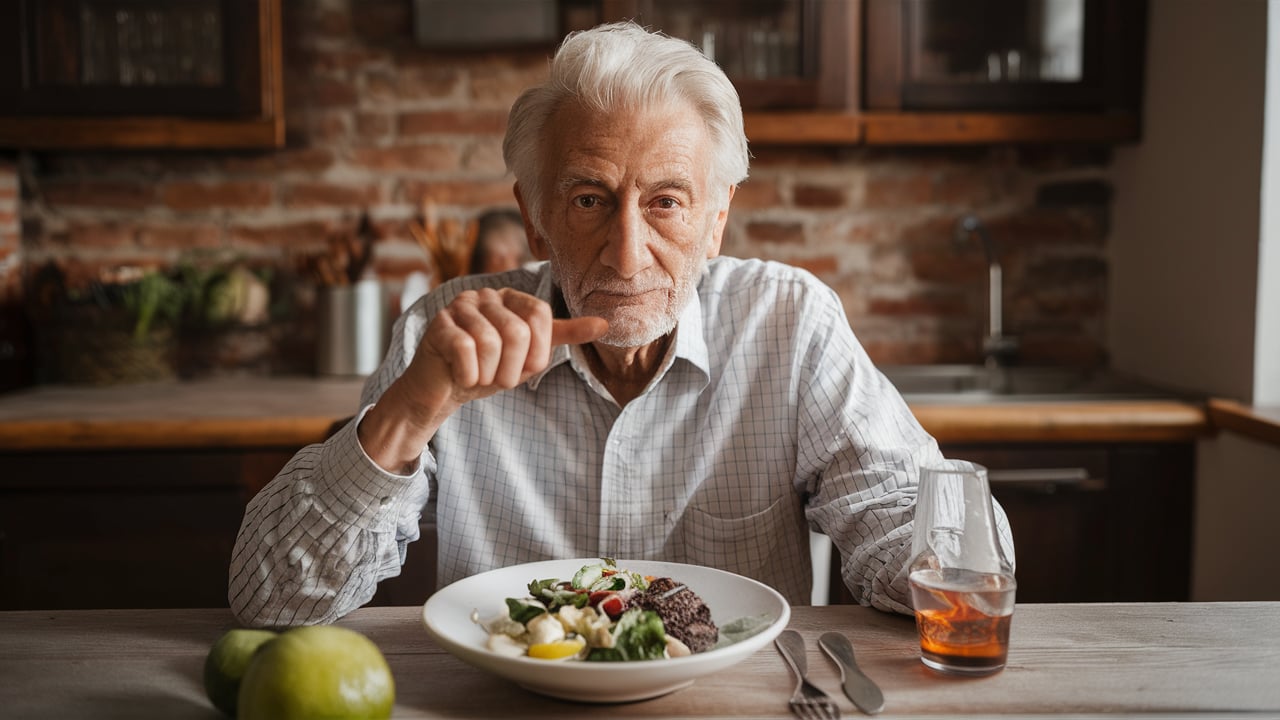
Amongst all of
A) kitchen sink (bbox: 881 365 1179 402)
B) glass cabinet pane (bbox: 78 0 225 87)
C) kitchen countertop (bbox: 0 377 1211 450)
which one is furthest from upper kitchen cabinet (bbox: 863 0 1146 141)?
glass cabinet pane (bbox: 78 0 225 87)

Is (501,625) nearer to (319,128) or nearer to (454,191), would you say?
A: (454,191)

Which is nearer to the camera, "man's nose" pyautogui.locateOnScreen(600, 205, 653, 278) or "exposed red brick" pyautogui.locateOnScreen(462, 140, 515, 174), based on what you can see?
"man's nose" pyautogui.locateOnScreen(600, 205, 653, 278)

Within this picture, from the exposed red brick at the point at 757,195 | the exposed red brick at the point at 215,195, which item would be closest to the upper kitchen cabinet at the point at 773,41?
the exposed red brick at the point at 757,195

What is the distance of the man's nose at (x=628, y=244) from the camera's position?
1321 mm

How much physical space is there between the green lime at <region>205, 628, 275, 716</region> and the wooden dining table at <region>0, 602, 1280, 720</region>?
30 mm

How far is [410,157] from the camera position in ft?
9.23

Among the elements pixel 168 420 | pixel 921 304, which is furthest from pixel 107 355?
pixel 921 304

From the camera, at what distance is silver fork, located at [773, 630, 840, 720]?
0.87 m

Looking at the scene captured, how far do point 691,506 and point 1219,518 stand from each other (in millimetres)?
1278

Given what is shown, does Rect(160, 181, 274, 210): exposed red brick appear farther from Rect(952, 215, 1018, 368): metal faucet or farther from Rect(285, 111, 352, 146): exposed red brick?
Rect(952, 215, 1018, 368): metal faucet

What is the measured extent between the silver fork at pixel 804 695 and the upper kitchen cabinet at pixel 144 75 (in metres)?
2.03

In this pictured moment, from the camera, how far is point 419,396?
1.06 metres

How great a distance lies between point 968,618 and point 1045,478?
1363 millimetres

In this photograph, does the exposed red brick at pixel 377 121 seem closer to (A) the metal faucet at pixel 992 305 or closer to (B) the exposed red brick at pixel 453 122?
(B) the exposed red brick at pixel 453 122
